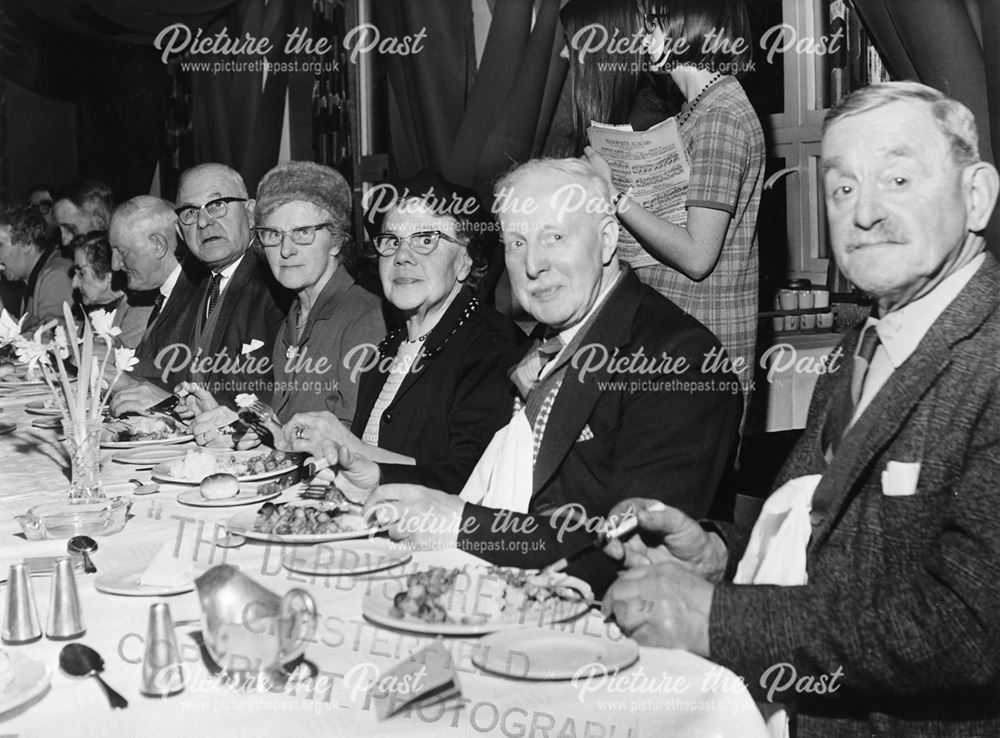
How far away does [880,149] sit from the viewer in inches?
56.8

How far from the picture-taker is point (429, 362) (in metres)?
2.73

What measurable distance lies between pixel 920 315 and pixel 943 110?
0.28m

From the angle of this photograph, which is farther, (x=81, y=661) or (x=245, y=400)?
(x=245, y=400)

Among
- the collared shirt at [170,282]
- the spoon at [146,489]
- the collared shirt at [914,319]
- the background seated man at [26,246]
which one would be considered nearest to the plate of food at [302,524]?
the spoon at [146,489]

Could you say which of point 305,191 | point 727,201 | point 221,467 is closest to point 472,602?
point 221,467

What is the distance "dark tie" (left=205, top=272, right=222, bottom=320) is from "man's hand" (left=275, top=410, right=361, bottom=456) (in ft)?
6.50

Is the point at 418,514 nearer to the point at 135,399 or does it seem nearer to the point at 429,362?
the point at 429,362

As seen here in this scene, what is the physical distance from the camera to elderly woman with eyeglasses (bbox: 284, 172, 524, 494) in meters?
2.45

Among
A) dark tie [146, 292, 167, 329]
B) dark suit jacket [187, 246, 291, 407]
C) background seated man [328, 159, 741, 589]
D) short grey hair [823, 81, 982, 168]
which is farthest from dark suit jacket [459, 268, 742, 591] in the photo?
dark tie [146, 292, 167, 329]

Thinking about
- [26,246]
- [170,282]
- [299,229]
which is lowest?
[170,282]

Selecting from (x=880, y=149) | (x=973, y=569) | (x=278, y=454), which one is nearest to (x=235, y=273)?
(x=278, y=454)

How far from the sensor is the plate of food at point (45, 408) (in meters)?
3.78

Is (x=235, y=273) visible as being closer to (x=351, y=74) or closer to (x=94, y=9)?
(x=351, y=74)

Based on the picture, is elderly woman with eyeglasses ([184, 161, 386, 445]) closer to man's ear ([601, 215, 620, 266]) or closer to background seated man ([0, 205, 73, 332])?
man's ear ([601, 215, 620, 266])
